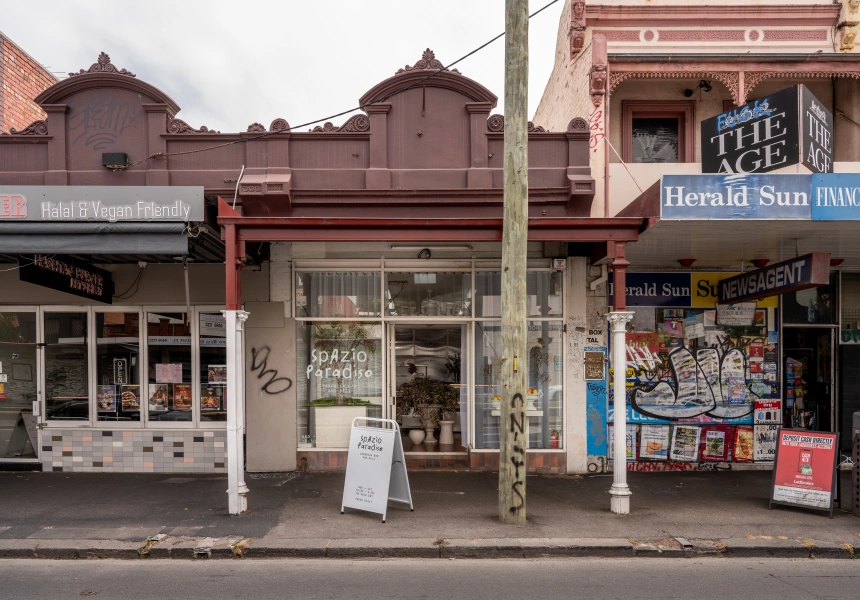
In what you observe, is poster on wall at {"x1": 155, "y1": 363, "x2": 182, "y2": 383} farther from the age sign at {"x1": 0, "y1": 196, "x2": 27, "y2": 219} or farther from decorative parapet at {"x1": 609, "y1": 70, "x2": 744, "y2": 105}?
decorative parapet at {"x1": 609, "y1": 70, "x2": 744, "y2": 105}

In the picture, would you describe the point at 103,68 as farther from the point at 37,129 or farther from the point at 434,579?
the point at 434,579

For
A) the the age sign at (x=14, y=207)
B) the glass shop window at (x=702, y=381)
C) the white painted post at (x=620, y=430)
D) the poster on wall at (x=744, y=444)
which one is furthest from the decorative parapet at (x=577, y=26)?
the the age sign at (x=14, y=207)

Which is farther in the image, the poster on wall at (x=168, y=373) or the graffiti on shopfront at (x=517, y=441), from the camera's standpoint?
the poster on wall at (x=168, y=373)

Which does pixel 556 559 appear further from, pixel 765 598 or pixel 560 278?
pixel 560 278

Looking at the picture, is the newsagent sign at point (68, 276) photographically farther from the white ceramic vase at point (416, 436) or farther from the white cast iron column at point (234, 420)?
the white ceramic vase at point (416, 436)

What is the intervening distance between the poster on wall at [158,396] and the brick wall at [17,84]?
6610 mm

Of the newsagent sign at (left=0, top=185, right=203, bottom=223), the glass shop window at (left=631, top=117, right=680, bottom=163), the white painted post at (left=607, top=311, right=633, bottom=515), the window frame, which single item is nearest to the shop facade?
the newsagent sign at (left=0, top=185, right=203, bottom=223)

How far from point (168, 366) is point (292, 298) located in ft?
7.94

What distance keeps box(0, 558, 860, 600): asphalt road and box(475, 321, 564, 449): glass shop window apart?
346cm

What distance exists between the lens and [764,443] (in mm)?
9648

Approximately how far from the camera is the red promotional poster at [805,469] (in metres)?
7.19

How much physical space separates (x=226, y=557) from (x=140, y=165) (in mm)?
5911

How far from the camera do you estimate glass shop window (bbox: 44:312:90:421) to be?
31.4 ft

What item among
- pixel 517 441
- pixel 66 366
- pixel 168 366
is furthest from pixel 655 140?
pixel 66 366
